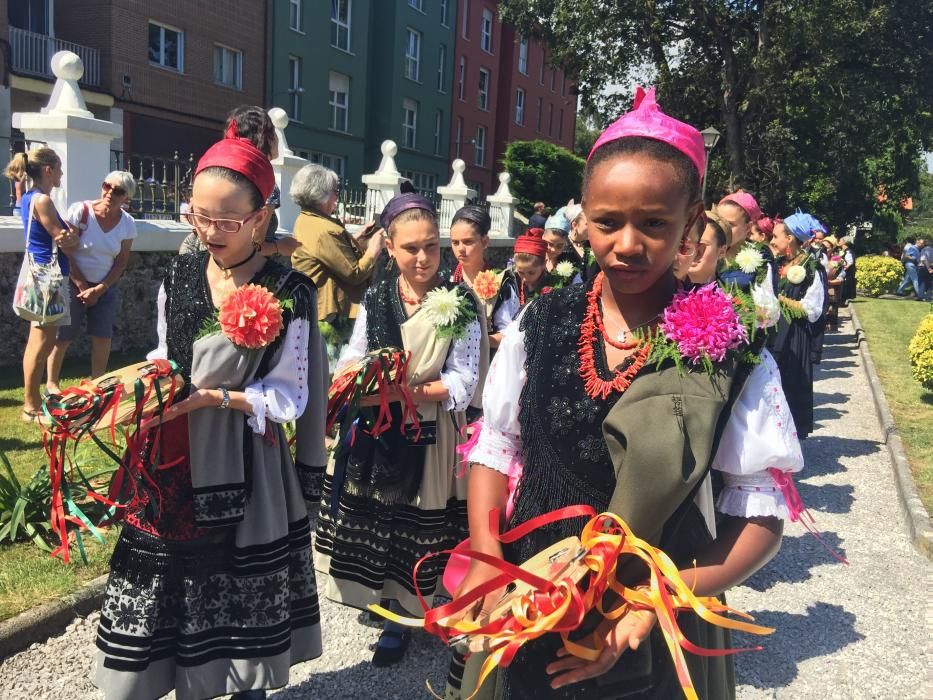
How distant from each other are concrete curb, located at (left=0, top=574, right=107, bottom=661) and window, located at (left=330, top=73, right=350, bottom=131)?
2955 centimetres

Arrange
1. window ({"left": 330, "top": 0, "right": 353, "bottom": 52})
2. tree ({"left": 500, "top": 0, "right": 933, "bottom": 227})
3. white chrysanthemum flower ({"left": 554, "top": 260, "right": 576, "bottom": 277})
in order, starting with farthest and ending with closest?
window ({"left": 330, "top": 0, "right": 353, "bottom": 52}) → tree ({"left": 500, "top": 0, "right": 933, "bottom": 227}) → white chrysanthemum flower ({"left": 554, "top": 260, "right": 576, "bottom": 277})

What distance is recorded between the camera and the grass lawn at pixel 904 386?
300 inches

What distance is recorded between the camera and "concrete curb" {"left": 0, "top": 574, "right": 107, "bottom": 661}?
355 cm

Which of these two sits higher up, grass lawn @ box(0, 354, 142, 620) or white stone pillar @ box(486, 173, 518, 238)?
white stone pillar @ box(486, 173, 518, 238)

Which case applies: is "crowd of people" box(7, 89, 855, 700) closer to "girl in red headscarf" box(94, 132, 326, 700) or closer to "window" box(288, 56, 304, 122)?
"girl in red headscarf" box(94, 132, 326, 700)

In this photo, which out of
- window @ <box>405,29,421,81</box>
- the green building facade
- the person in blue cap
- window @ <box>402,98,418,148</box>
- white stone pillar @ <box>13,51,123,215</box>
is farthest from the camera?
window @ <box>402,98,418,148</box>

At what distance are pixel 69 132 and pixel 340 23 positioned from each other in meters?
25.1

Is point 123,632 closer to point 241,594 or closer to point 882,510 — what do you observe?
point 241,594

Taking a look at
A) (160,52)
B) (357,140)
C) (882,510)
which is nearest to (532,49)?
(357,140)

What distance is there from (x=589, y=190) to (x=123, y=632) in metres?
2.18

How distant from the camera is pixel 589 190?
1.72 meters

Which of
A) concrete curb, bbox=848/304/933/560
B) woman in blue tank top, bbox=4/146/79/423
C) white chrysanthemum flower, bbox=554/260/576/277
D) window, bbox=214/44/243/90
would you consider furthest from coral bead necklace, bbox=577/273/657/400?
window, bbox=214/44/243/90

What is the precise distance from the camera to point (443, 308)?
12.2 ft

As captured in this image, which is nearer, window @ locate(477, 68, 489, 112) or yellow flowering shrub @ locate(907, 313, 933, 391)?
yellow flowering shrub @ locate(907, 313, 933, 391)
